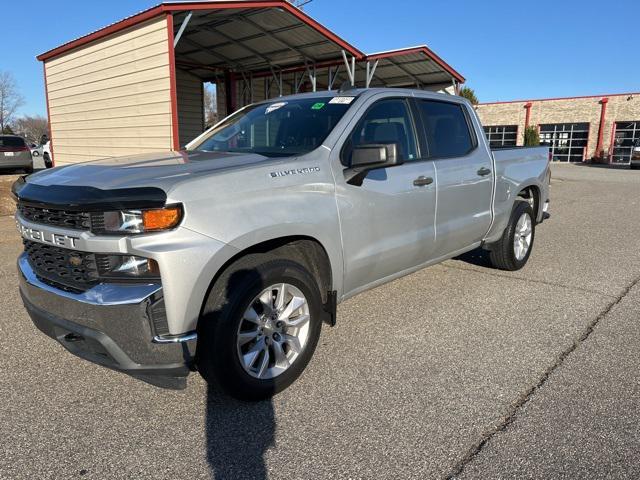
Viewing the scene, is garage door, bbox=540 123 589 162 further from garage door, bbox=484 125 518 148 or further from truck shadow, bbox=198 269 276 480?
truck shadow, bbox=198 269 276 480

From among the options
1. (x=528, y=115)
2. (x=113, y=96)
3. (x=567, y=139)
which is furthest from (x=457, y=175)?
(x=567, y=139)

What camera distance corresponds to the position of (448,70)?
53.9ft

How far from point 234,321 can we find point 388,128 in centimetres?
209

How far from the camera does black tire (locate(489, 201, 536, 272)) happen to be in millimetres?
5410

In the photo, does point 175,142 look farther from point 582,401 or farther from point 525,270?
point 582,401

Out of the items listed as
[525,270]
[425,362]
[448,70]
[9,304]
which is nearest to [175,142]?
[9,304]

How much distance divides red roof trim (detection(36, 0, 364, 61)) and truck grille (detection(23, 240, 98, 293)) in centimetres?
761

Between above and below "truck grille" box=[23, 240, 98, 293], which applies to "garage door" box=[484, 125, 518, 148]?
above

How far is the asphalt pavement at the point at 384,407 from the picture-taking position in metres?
2.42

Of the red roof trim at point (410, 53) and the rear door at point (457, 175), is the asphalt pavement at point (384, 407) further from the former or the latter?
the red roof trim at point (410, 53)

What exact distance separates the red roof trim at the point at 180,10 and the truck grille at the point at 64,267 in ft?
25.0

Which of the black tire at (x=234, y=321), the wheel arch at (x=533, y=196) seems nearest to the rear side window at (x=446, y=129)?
the wheel arch at (x=533, y=196)

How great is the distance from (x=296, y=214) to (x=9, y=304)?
10.8 feet

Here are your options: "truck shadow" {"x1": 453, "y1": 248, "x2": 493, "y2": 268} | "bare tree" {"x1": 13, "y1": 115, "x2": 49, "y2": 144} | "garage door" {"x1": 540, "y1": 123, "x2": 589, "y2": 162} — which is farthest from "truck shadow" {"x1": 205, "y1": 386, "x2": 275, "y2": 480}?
"bare tree" {"x1": 13, "y1": 115, "x2": 49, "y2": 144}
